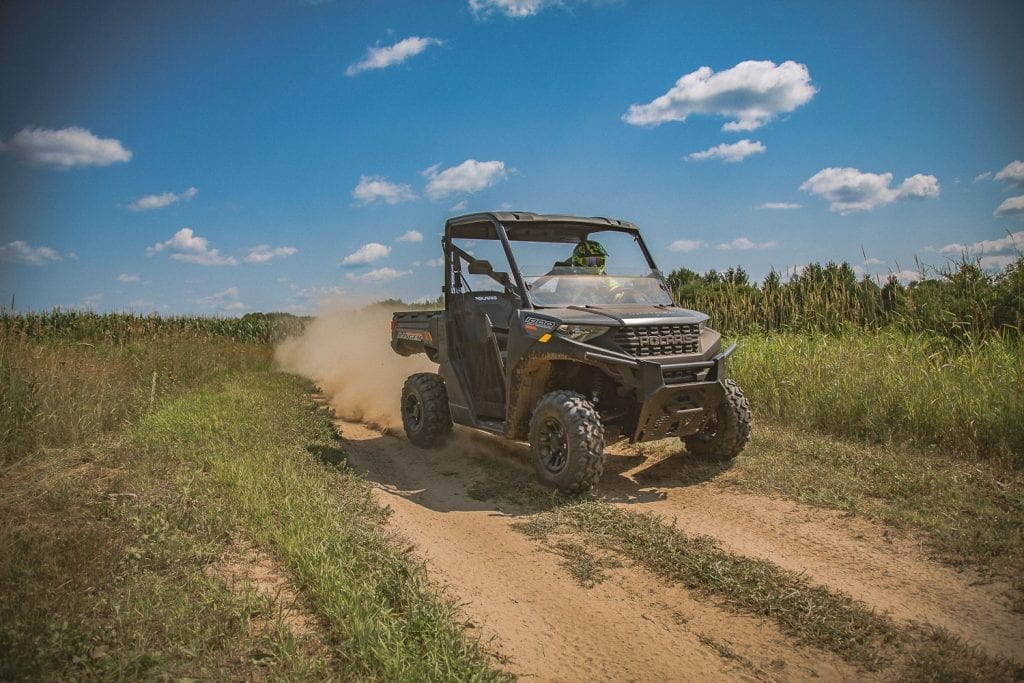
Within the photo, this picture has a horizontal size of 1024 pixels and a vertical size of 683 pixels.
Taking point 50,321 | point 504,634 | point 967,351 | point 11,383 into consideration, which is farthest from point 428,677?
point 50,321

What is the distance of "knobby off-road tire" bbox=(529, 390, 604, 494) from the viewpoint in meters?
6.10

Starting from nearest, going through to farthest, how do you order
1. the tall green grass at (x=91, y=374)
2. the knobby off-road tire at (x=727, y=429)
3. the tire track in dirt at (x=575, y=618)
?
1. the tire track in dirt at (x=575, y=618)
2. the knobby off-road tire at (x=727, y=429)
3. the tall green grass at (x=91, y=374)

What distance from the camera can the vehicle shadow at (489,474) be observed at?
21.3 ft

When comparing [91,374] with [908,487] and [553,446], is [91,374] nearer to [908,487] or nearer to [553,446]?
[553,446]

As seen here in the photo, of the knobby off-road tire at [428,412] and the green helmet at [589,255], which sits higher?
the green helmet at [589,255]

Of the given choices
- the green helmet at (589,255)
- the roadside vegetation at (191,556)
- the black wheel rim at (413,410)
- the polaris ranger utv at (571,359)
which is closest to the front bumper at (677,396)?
the polaris ranger utv at (571,359)

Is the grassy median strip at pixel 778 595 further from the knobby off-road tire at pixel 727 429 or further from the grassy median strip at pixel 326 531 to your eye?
the knobby off-road tire at pixel 727 429

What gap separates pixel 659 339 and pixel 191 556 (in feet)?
13.8

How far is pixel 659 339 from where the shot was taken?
642 centimetres

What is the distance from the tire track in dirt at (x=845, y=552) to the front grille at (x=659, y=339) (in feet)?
4.51

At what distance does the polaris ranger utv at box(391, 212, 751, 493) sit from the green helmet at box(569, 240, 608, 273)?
0.05 feet

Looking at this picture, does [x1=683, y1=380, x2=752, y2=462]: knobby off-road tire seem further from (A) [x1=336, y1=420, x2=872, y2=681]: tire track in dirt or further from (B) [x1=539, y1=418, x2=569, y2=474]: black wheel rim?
(A) [x1=336, y1=420, x2=872, y2=681]: tire track in dirt

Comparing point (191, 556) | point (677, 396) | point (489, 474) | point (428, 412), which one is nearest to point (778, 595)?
point (677, 396)

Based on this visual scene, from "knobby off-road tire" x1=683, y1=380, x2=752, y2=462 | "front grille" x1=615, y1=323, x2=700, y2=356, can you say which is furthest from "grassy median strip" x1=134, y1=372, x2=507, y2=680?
"knobby off-road tire" x1=683, y1=380, x2=752, y2=462
